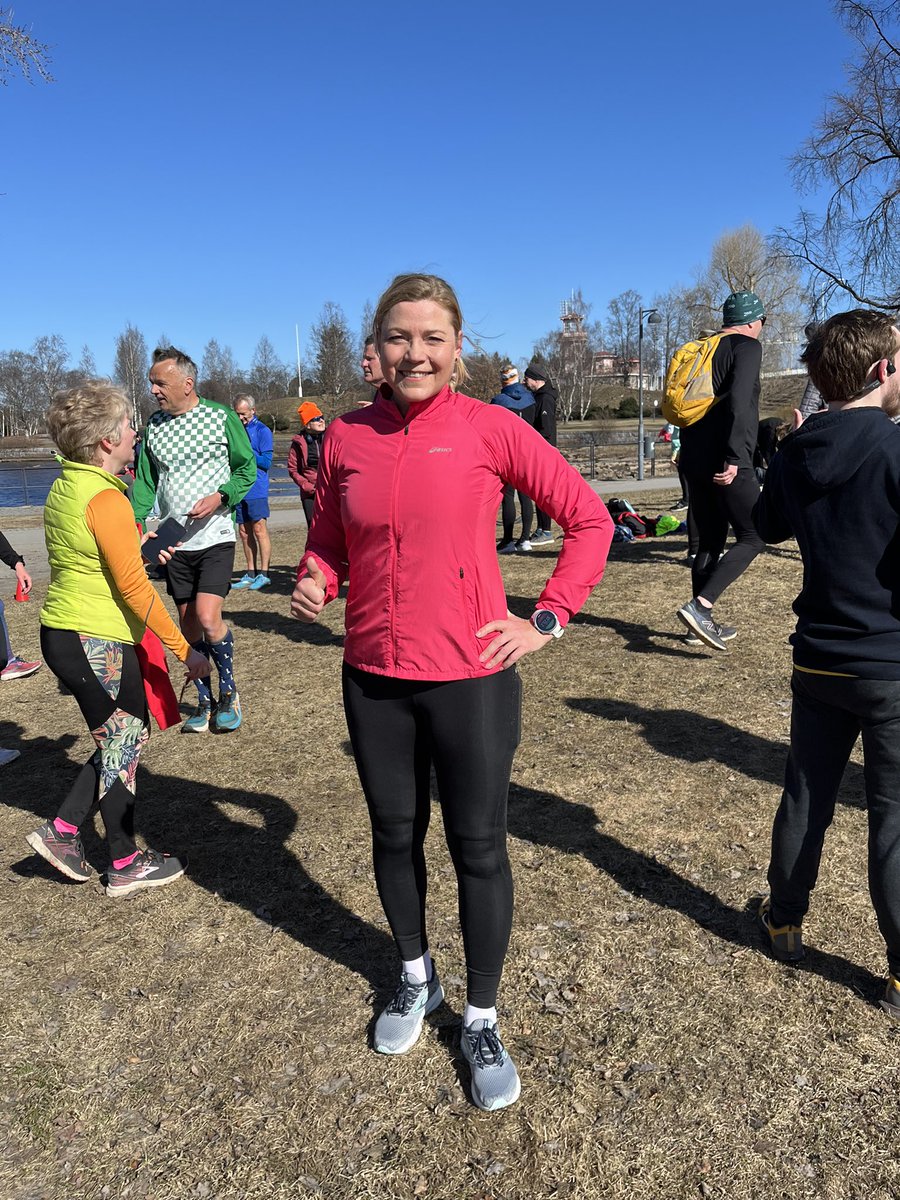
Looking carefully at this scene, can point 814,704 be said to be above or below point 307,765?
above

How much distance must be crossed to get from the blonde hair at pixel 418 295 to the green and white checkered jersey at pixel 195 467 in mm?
3114

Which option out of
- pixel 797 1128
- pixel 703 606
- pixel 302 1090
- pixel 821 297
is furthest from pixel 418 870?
pixel 821 297

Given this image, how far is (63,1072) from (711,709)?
4.16 m

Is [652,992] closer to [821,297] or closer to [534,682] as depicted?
[534,682]

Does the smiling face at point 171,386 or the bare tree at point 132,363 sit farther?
the bare tree at point 132,363

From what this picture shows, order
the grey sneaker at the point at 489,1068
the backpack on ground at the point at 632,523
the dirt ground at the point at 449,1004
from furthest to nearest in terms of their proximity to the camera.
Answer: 1. the backpack on ground at the point at 632,523
2. the grey sneaker at the point at 489,1068
3. the dirt ground at the point at 449,1004

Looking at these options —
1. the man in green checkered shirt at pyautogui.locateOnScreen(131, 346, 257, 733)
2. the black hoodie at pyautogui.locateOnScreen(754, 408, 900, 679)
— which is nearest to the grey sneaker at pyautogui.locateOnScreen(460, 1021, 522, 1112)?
the black hoodie at pyautogui.locateOnScreen(754, 408, 900, 679)

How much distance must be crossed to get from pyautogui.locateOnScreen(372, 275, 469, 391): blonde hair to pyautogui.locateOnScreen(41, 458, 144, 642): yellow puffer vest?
5.27ft

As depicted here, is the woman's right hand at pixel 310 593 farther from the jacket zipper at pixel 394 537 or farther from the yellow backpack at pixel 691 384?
the yellow backpack at pixel 691 384

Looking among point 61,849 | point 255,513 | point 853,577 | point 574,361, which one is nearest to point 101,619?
point 61,849

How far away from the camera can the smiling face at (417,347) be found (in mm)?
2367

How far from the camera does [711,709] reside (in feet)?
18.5

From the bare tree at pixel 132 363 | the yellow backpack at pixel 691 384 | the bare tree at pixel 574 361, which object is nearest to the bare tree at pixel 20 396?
the bare tree at pixel 132 363

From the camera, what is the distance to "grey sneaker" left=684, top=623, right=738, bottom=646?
699 cm
